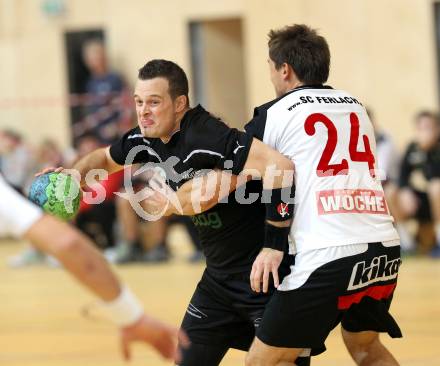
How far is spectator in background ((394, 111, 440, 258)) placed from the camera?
11.1 metres

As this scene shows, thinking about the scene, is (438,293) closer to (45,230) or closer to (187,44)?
(45,230)

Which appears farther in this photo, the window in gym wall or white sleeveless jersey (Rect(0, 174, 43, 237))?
the window in gym wall

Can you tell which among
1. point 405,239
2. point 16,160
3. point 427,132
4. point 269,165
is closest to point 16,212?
point 269,165

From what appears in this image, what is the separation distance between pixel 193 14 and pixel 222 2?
19.4 inches

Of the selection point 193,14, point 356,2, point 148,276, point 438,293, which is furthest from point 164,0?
point 438,293

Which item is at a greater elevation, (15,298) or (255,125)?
(255,125)

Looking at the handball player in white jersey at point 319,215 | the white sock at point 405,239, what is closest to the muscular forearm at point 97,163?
the handball player in white jersey at point 319,215

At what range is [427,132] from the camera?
1109 cm

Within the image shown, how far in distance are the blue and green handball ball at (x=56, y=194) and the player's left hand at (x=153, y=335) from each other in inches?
63.3

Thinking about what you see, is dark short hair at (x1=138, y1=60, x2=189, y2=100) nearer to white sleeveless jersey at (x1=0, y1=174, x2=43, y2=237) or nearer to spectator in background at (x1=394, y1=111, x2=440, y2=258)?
white sleeveless jersey at (x1=0, y1=174, x2=43, y2=237)

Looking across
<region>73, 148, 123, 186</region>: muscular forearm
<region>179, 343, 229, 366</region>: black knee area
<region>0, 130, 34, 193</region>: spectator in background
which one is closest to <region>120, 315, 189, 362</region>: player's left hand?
<region>179, 343, 229, 366</region>: black knee area

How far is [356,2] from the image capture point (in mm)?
14125

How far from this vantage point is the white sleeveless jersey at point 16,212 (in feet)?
10.2

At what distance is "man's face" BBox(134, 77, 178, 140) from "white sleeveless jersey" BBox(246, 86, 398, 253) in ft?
1.30
